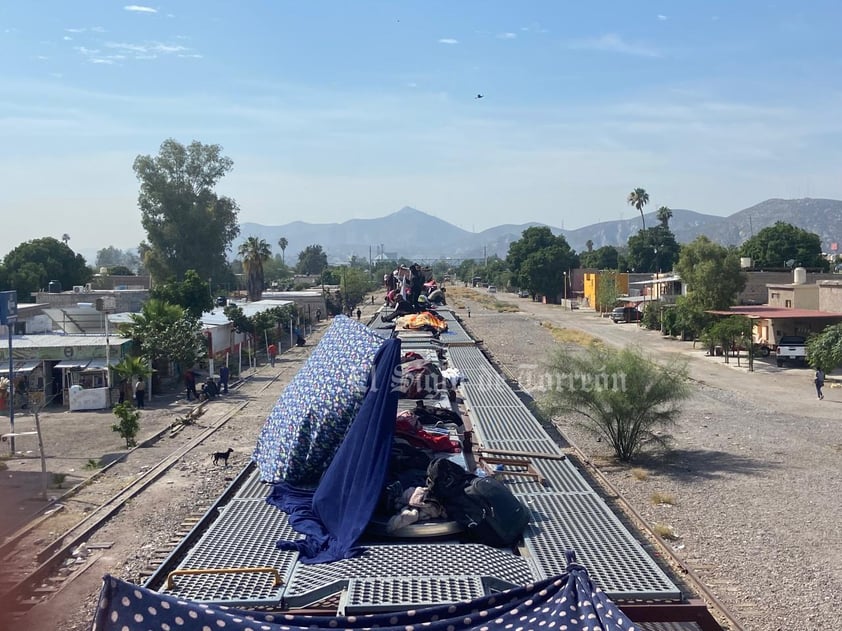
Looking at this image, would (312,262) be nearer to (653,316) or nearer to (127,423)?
(653,316)

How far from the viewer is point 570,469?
9.75 metres

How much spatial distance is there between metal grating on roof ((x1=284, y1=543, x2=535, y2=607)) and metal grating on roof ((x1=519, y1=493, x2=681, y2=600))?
30cm

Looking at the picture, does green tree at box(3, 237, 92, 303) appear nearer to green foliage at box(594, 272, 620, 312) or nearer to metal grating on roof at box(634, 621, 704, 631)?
green foliage at box(594, 272, 620, 312)

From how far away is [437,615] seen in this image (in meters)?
3.66

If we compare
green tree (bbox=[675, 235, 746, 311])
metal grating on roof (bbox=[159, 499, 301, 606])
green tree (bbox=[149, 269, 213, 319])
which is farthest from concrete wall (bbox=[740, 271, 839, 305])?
metal grating on roof (bbox=[159, 499, 301, 606])

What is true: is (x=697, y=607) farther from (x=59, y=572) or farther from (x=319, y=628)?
(x=59, y=572)

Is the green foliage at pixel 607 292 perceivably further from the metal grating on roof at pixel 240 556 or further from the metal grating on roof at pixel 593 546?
the metal grating on roof at pixel 240 556

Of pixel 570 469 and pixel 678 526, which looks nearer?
pixel 570 469

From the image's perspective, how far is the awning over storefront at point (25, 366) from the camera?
22809 mm

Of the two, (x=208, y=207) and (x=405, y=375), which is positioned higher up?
(x=208, y=207)

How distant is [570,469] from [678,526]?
13.0 ft

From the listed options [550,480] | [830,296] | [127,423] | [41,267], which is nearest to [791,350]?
[830,296]

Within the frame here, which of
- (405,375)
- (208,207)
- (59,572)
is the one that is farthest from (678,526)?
(208,207)

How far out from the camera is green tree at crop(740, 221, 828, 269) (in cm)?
7131
